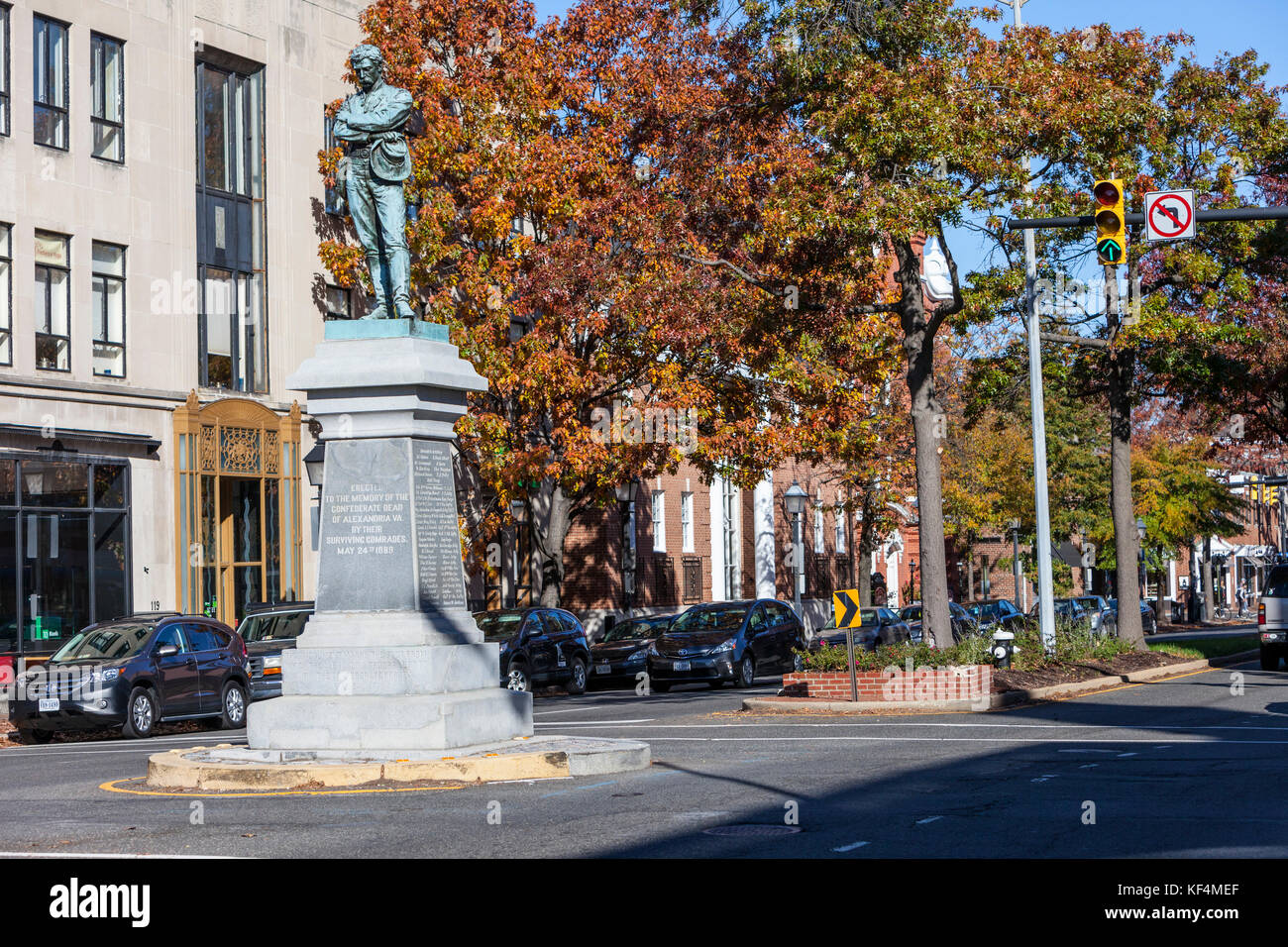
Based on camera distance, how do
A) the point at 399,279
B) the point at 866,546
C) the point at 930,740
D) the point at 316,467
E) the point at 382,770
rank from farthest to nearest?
the point at 866,546
the point at 316,467
the point at 930,740
the point at 399,279
the point at 382,770

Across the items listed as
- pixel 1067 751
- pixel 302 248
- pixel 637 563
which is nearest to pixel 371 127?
pixel 1067 751

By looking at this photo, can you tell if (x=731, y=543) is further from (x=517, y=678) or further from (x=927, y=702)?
(x=927, y=702)

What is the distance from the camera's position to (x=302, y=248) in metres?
34.6

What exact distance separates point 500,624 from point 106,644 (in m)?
7.99

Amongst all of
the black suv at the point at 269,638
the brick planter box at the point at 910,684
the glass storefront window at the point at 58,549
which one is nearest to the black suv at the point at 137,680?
the black suv at the point at 269,638

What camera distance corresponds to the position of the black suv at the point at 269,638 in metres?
25.3

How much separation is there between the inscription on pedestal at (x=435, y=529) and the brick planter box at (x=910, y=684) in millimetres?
7871

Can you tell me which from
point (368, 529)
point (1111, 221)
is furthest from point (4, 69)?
point (1111, 221)

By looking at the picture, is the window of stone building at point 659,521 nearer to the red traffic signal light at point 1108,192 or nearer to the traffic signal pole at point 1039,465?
the traffic signal pole at point 1039,465

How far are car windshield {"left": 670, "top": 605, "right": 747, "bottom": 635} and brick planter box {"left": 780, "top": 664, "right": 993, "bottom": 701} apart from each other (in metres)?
9.60

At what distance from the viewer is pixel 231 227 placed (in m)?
33.1

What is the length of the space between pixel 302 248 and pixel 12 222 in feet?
24.8

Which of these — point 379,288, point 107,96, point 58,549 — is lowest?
point 58,549
